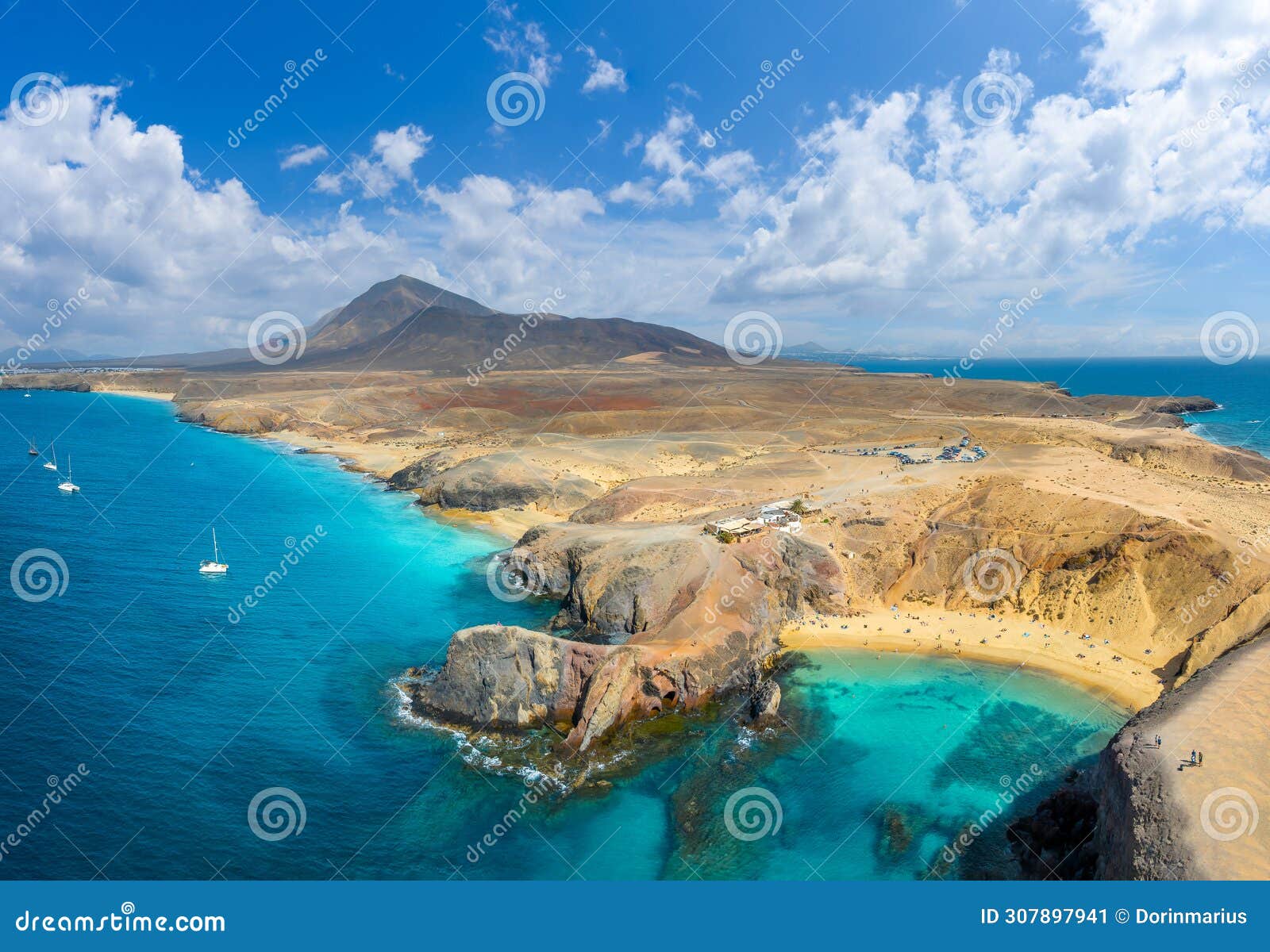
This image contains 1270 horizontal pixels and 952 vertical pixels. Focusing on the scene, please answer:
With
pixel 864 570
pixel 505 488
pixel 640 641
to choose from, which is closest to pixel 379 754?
pixel 640 641

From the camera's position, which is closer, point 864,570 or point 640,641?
point 640,641

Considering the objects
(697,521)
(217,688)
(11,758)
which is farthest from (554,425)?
(11,758)

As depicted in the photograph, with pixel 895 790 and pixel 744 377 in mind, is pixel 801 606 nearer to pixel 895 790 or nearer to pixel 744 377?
pixel 895 790

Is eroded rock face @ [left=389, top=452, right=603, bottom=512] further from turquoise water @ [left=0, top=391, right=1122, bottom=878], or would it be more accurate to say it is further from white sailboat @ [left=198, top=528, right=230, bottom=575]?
white sailboat @ [left=198, top=528, right=230, bottom=575]

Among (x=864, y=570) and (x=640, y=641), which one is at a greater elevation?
(x=864, y=570)

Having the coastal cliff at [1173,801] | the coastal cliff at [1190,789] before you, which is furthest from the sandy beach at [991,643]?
the coastal cliff at [1190,789]

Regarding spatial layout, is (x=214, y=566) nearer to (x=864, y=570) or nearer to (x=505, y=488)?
(x=505, y=488)

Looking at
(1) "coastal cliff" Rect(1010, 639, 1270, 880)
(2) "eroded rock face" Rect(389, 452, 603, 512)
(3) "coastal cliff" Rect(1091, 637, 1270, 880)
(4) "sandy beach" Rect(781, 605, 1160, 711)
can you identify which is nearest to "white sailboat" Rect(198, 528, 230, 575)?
(2) "eroded rock face" Rect(389, 452, 603, 512)
